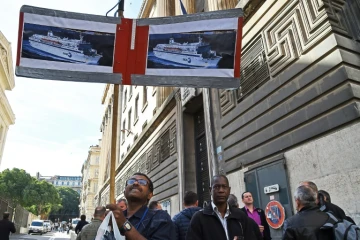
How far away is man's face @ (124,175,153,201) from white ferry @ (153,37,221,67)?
3.06 m

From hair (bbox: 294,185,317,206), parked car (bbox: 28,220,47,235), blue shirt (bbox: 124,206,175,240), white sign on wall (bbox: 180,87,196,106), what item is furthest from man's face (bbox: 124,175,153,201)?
parked car (bbox: 28,220,47,235)

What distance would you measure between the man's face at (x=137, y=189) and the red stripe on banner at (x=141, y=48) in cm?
295

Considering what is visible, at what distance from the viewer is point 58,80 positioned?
186 inches

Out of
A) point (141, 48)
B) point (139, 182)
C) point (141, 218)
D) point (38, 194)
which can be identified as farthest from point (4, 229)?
point (38, 194)

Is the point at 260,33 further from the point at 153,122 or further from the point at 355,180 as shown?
the point at 153,122

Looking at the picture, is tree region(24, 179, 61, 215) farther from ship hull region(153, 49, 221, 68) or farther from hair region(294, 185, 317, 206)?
hair region(294, 185, 317, 206)

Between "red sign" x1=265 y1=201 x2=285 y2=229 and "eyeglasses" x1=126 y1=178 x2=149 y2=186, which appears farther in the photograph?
"red sign" x1=265 y1=201 x2=285 y2=229

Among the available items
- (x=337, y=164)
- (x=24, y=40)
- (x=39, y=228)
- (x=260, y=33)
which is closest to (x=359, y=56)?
(x=337, y=164)

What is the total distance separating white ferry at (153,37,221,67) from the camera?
16.5 ft

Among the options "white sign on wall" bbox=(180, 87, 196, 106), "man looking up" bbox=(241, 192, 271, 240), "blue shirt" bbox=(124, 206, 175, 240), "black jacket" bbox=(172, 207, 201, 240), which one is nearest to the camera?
"blue shirt" bbox=(124, 206, 175, 240)

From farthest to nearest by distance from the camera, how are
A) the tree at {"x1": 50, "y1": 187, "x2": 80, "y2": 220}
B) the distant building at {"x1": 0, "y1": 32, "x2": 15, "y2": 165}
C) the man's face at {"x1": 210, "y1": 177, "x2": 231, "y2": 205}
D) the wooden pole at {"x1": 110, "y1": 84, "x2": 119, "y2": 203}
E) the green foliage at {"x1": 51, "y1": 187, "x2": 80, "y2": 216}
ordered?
the green foliage at {"x1": 51, "y1": 187, "x2": 80, "y2": 216} < the tree at {"x1": 50, "y1": 187, "x2": 80, "y2": 220} < the distant building at {"x1": 0, "y1": 32, "x2": 15, "y2": 165} < the wooden pole at {"x1": 110, "y1": 84, "x2": 119, "y2": 203} < the man's face at {"x1": 210, "y1": 177, "x2": 231, "y2": 205}

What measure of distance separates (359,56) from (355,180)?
2.52 m

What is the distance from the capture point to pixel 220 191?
2.87m

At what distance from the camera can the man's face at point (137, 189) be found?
229 cm
